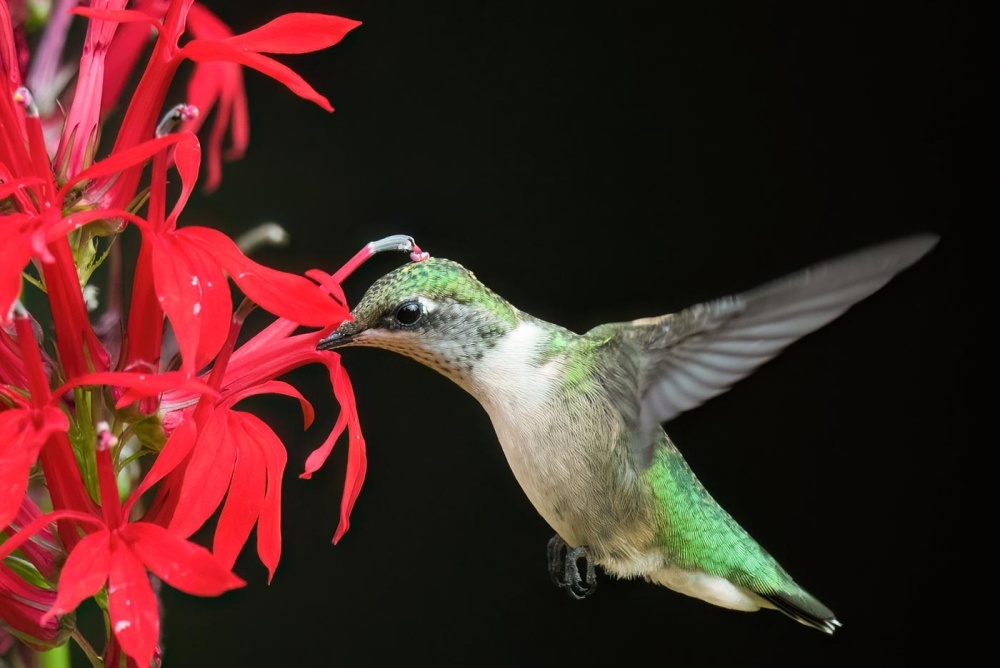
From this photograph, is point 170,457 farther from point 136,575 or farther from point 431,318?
point 431,318

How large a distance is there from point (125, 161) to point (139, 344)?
4.8 inches

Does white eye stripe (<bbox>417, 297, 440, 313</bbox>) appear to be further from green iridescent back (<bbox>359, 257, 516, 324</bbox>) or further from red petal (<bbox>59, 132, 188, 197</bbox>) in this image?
red petal (<bbox>59, 132, 188, 197</bbox>)

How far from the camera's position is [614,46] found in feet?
4.25

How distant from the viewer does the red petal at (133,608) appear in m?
0.42

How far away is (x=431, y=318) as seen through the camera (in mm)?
687

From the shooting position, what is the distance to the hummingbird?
0.67 meters

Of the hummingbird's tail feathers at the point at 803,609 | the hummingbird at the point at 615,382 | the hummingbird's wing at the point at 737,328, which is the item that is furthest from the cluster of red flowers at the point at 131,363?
the hummingbird's tail feathers at the point at 803,609

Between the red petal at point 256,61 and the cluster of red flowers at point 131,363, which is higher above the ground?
the red petal at point 256,61

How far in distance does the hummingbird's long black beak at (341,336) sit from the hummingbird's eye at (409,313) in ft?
0.11

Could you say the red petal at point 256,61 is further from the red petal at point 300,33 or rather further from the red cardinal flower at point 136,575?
the red cardinal flower at point 136,575

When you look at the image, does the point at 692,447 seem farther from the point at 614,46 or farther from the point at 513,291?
the point at 614,46

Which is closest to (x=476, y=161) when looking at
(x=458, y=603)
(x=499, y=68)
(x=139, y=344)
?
(x=499, y=68)

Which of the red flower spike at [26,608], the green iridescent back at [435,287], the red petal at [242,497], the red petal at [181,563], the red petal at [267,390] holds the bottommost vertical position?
the red flower spike at [26,608]

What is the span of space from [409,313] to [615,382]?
7.4 inches
